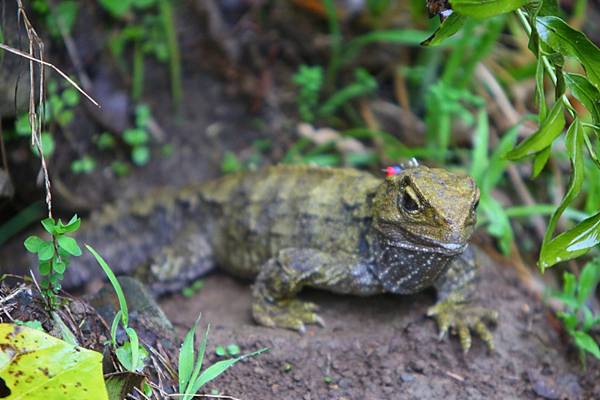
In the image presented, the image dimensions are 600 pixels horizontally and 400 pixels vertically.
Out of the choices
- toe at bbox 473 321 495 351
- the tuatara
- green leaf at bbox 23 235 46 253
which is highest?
green leaf at bbox 23 235 46 253

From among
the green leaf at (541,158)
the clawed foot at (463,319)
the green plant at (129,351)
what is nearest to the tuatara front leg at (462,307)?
the clawed foot at (463,319)

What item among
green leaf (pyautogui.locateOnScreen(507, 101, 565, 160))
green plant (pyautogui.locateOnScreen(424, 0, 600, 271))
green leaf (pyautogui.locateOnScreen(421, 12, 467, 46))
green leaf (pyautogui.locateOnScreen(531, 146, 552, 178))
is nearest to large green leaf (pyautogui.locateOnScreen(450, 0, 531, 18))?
green plant (pyautogui.locateOnScreen(424, 0, 600, 271))

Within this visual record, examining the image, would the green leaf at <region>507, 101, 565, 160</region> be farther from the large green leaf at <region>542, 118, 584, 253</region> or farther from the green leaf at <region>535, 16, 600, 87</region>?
the green leaf at <region>535, 16, 600, 87</region>

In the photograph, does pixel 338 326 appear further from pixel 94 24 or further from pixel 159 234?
pixel 94 24

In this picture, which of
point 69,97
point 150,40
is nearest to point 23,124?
point 69,97

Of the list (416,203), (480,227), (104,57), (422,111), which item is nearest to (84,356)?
(416,203)

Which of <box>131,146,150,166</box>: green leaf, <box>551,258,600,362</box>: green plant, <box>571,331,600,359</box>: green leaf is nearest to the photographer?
<box>571,331,600,359</box>: green leaf

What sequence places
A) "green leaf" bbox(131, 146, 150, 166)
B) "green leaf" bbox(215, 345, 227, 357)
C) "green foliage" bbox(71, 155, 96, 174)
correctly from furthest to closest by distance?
1. "green leaf" bbox(131, 146, 150, 166)
2. "green foliage" bbox(71, 155, 96, 174)
3. "green leaf" bbox(215, 345, 227, 357)
